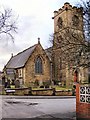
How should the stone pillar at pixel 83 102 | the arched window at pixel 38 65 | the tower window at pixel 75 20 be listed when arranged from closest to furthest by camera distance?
the stone pillar at pixel 83 102 < the tower window at pixel 75 20 < the arched window at pixel 38 65

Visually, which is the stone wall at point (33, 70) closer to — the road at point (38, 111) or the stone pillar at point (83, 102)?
the road at point (38, 111)

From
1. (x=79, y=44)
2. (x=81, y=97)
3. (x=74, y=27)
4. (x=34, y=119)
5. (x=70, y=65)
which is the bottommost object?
(x=34, y=119)

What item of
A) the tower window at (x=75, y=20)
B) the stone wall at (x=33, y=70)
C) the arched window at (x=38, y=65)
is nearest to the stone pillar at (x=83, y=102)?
the tower window at (x=75, y=20)

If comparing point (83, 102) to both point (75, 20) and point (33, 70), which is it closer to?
point (75, 20)

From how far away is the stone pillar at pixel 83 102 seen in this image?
14510mm

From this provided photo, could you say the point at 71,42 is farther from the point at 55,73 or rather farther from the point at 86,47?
the point at 55,73

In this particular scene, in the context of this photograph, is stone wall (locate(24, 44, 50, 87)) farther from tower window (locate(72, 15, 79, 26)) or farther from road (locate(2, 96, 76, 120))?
tower window (locate(72, 15, 79, 26))

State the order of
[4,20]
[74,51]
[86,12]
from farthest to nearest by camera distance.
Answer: [4,20], [74,51], [86,12]

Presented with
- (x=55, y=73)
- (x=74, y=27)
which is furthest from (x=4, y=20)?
(x=55, y=73)

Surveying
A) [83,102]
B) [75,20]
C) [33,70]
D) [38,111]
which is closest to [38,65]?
[33,70]

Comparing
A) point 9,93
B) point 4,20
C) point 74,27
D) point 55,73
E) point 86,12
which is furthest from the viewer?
point 55,73

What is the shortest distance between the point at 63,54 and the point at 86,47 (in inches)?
70.6

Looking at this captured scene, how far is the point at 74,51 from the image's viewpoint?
14.8m

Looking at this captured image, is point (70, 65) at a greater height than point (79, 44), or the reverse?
point (79, 44)
